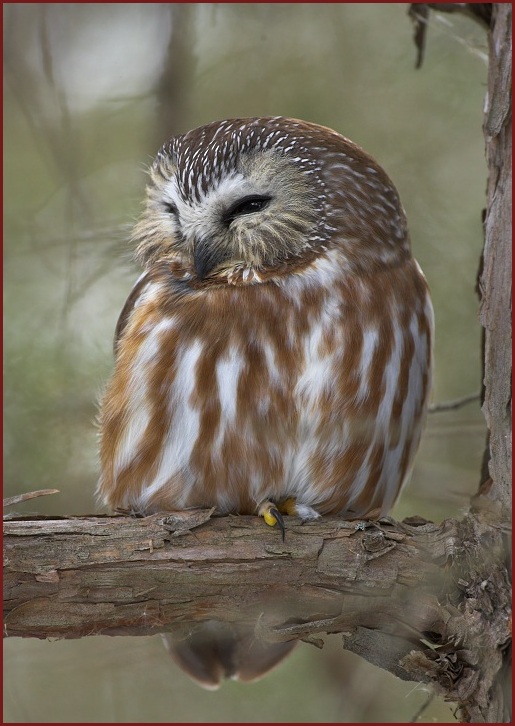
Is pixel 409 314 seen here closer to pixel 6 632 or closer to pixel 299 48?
pixel 6 632

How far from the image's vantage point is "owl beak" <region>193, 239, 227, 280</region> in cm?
256

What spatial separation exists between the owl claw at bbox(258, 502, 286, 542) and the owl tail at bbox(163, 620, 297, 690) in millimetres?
530

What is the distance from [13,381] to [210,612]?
158 centimetres

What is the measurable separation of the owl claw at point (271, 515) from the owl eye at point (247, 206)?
2.72 feet

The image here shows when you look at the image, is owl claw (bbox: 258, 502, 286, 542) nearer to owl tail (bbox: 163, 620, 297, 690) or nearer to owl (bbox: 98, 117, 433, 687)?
owl (bbox: 98, 117, 433, 687)

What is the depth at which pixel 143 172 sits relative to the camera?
331 cm

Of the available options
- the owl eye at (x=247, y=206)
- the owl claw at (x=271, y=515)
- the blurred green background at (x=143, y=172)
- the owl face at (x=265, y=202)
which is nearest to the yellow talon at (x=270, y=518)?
the owl claw at (x=271, y=515)

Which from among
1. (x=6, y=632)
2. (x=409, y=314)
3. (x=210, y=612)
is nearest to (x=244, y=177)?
(x=409, y=314)

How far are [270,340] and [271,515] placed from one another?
490mm

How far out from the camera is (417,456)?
2908 millimetres

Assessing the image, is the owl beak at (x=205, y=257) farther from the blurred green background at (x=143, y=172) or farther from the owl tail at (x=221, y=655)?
the owl tail at (x=221, y=655)

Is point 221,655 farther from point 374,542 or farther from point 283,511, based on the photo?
point 374,542

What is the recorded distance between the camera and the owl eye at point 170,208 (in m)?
2.71

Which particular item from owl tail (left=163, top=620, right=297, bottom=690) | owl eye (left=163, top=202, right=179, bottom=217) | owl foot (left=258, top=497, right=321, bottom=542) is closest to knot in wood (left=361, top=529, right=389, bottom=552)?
owl foot (left=258, top=497, right=321, bottom=542)
